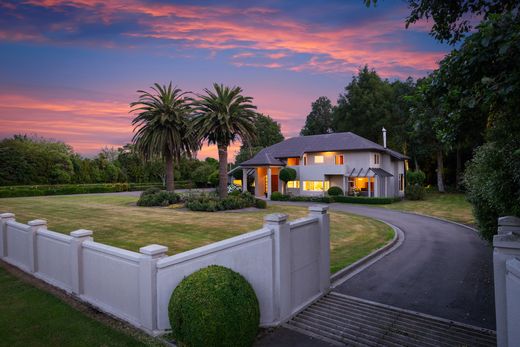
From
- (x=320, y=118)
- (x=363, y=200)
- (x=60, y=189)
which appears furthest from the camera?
(x=320, y=118)

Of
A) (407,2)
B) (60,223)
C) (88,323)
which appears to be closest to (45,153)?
(60,223)

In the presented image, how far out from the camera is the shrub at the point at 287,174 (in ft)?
131

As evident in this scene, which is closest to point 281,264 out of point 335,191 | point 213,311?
point 213,311

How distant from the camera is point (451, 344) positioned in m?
6.67

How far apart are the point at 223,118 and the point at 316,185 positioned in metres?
17.3

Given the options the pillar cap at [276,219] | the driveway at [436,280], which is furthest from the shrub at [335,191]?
the pillar cap at [276,219]

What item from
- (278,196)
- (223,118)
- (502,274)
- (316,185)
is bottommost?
(278,196)

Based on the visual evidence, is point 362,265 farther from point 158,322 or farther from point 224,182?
point 224,182

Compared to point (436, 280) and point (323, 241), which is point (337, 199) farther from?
point (323, 241)

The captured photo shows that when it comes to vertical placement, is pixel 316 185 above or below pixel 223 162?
below

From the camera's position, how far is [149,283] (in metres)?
6.78

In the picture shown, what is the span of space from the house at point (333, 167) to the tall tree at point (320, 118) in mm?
31065

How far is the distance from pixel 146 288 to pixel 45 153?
66.7 metres

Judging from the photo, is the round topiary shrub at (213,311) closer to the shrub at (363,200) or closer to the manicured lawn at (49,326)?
the manicured lawn at (49,326)
